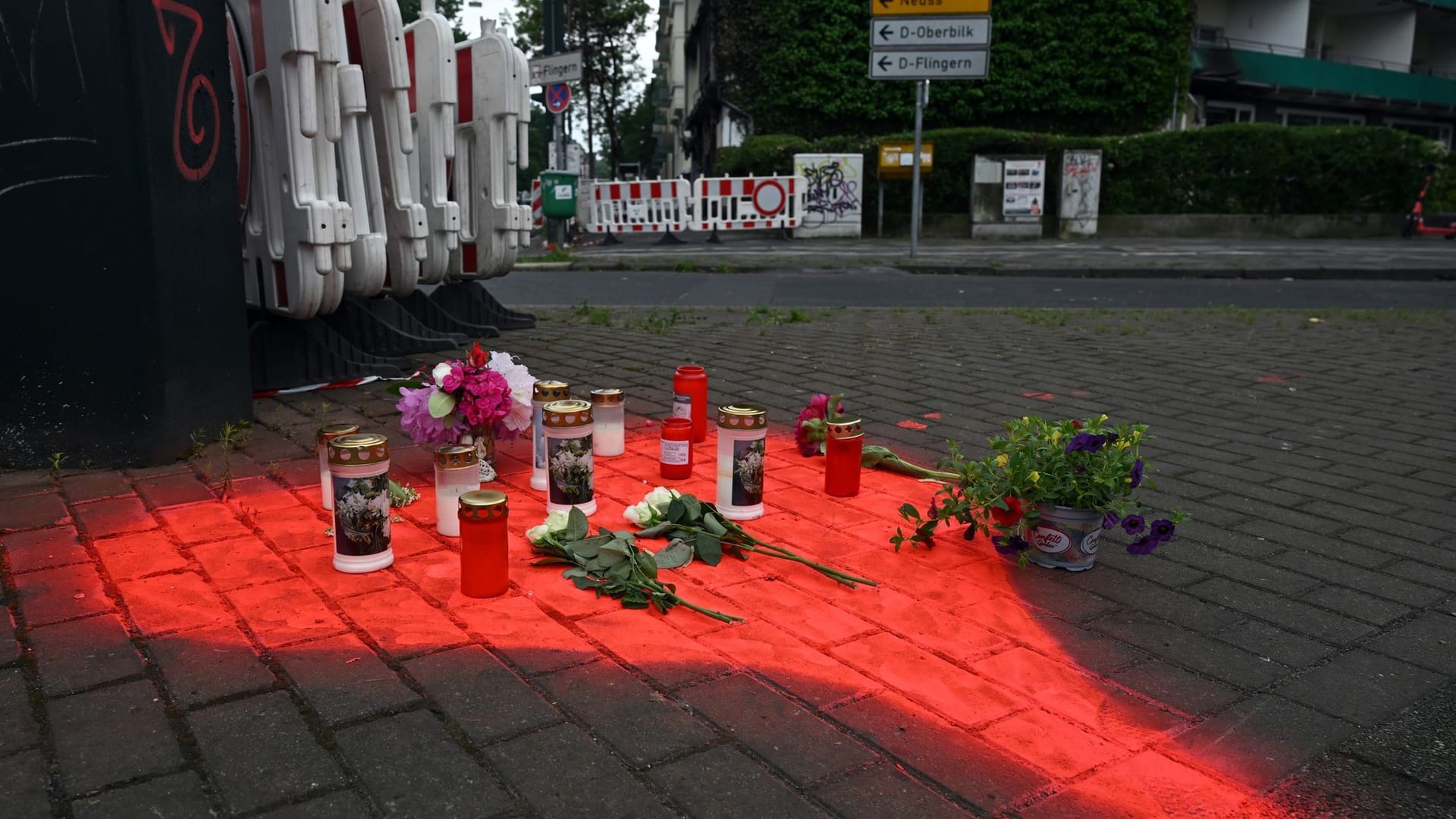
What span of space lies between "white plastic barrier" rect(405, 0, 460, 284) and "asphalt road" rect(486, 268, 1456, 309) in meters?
3.58

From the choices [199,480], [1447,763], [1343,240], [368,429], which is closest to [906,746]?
[1447,763]

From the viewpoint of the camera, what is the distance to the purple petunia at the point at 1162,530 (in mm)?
3084

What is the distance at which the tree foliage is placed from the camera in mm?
25875

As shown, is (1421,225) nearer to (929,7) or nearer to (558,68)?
(929,7)

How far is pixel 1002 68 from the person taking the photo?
26.1m

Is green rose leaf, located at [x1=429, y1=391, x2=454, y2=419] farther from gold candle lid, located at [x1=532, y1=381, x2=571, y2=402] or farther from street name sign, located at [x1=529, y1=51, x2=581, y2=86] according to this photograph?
street name sign, located at [x1=529, y1=51, x2=581, y2=86]

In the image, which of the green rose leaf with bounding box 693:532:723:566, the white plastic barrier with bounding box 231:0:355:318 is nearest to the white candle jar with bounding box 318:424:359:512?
the green rose leaf with bounding box 693:532:723:566

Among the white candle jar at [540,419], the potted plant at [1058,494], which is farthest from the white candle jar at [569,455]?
the potted plant at [1058,494]

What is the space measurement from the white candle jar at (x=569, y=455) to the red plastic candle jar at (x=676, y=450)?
49 cm

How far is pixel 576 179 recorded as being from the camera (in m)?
19.5

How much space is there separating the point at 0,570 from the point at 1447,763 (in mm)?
3481

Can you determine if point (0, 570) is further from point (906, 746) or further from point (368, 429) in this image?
point (906, 746)

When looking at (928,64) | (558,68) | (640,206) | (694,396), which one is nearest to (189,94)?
(694,396)

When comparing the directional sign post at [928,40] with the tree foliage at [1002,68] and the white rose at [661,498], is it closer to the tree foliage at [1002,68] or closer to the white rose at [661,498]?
the tree foliage at [1002,68]
